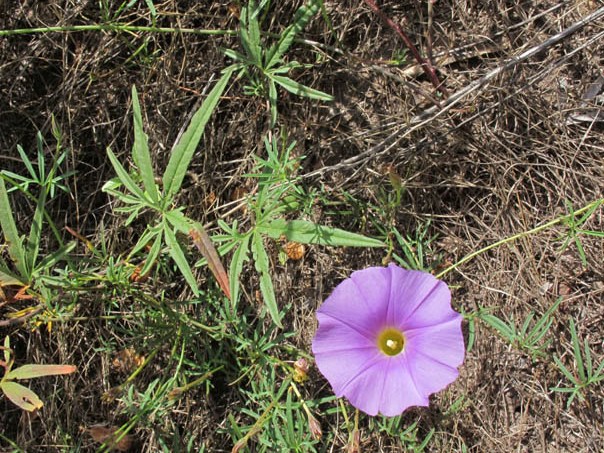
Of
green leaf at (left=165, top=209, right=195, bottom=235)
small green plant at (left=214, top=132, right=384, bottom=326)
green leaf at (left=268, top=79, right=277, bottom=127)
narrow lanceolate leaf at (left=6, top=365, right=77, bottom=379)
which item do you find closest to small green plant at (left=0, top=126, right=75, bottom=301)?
narrow lanceolate leaf at (left=6, top=365, right=77, bottom=379)

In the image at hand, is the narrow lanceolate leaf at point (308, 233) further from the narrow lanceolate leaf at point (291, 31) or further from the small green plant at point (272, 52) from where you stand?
the narrow lanceolate leaf at point (291, 31)

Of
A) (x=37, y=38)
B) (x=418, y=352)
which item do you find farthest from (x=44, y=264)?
(x=418, y=352)

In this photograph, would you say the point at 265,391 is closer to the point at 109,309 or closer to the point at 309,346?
the point at 309,346

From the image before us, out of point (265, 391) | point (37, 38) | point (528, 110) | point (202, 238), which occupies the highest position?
point (528, 110)

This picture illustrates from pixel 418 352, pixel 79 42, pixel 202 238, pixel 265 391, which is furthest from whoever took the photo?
pixel 79 42

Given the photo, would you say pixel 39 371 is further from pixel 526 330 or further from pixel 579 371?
pixel 579 371
